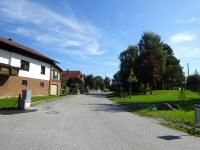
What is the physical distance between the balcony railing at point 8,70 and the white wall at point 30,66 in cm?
103

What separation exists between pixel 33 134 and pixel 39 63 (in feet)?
123

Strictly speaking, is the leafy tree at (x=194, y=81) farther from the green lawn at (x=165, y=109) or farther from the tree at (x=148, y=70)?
the green lawn at (x=165, y=109)

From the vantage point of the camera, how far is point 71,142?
374 inches

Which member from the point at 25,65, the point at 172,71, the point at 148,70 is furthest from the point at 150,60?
the point at 25,65

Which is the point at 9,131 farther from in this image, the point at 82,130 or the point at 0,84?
the point at 0,84

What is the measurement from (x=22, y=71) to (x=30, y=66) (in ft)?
9.56

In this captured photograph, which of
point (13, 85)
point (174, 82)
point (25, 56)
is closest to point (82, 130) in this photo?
point (13, 85)

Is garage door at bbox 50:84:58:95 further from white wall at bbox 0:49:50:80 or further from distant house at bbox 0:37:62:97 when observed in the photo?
white wall at bbox 0:49:50:80

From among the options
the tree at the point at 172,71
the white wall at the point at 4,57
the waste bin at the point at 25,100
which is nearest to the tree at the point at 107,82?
the tree at the point at 172,71

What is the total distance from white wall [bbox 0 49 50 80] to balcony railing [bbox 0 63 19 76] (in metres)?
1.03

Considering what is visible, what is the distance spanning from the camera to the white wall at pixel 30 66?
36094 millimetres

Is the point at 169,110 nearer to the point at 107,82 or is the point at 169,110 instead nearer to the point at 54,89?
the point at 54,89

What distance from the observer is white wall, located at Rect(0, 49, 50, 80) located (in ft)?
118

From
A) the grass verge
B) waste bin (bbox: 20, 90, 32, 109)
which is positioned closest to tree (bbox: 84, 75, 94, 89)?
the grass verge
